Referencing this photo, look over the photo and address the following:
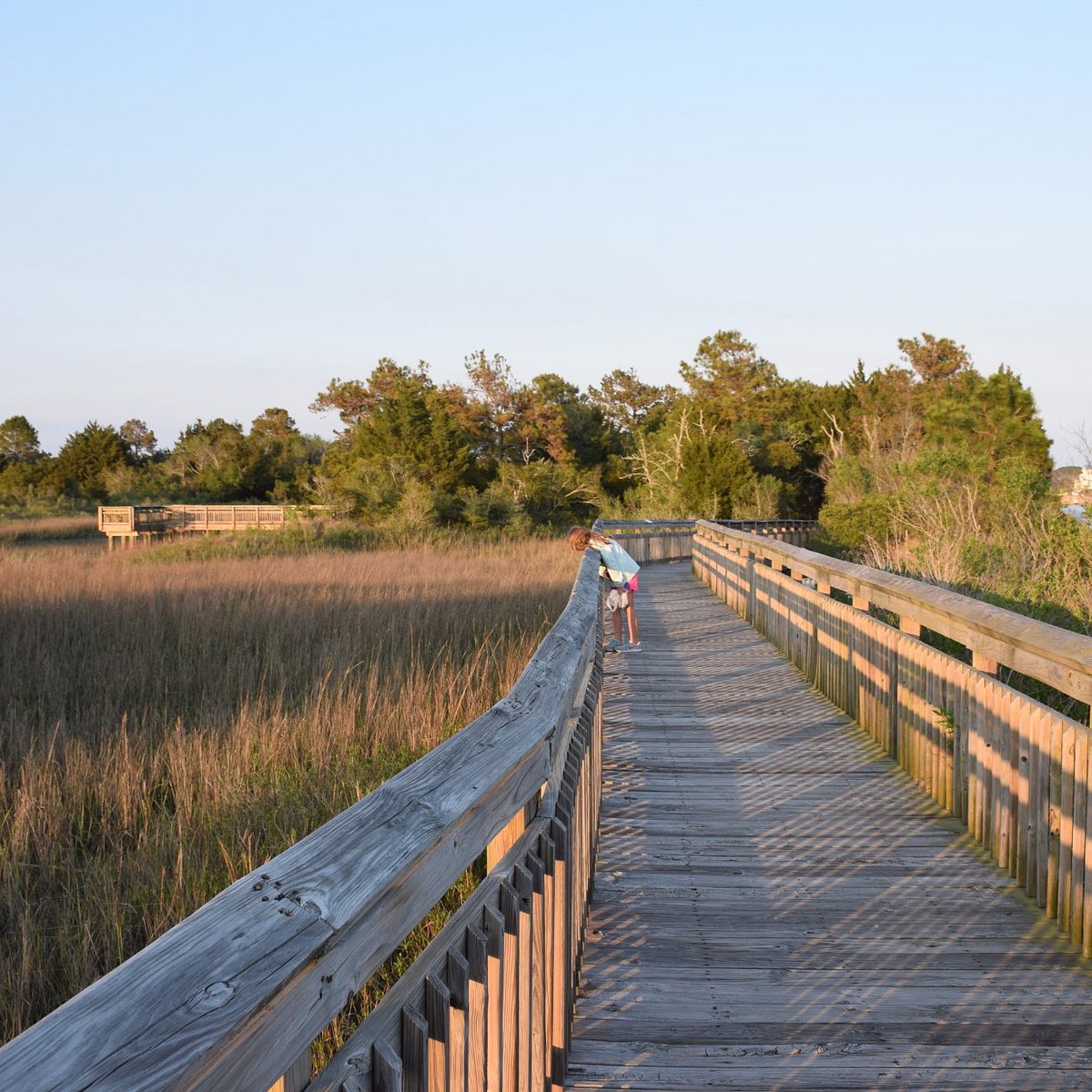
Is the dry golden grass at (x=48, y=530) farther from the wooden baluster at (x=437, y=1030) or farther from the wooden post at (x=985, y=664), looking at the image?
the wooden baluster at (x=437, y=1030)

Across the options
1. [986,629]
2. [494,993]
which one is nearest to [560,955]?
[494,993]

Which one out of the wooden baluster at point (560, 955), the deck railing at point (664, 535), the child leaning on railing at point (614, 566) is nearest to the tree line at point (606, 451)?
the deck railing at point (664, 535)

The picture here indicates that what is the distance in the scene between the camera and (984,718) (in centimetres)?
500

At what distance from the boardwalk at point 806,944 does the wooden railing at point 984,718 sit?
0.17 meters

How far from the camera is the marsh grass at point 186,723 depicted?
16.0 ft

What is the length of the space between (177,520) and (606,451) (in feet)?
92.2

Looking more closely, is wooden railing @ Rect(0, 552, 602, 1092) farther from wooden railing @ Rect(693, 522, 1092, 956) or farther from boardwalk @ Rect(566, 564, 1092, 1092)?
wooden railing @ Rect(693, 522, 1092, 956)

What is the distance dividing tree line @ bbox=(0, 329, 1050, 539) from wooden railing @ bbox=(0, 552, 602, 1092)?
21.8m

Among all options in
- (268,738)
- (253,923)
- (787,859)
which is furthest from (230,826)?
(253,923)

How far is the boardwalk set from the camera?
3268 millimetres

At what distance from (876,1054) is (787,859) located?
5.95 ft

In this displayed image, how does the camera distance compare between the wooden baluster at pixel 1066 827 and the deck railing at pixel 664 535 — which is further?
the deck railing at pixel 664 535

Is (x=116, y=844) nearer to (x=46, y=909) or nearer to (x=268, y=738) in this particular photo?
(x=46, y=909)

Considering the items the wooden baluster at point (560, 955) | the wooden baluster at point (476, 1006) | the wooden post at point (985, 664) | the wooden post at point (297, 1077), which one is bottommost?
the wooden baluster at point (560, 955)
